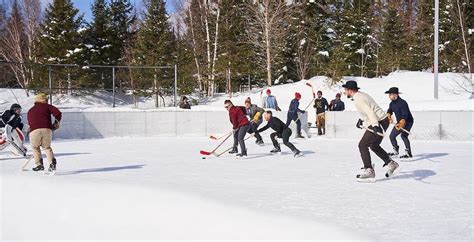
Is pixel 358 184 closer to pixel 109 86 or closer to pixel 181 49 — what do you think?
pixel 109 86

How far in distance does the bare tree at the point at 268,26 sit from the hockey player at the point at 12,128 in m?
19.1

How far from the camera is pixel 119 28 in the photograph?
35625mm

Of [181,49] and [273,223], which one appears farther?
[181,49]

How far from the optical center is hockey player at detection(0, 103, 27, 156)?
933cm

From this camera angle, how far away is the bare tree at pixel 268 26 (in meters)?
27.5

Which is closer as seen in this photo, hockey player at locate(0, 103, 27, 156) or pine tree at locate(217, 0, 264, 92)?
hockey player at locate(0, 103, 27, 156)

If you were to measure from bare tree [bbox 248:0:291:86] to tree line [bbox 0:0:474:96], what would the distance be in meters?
0.06

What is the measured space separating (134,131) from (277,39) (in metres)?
15.3

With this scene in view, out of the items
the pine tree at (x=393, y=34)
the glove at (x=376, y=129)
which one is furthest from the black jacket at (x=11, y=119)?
the pine tree at (x=393, y=34)

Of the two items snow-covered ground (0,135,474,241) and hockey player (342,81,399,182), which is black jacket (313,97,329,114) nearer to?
snow-covered ground (0,135,474,241)

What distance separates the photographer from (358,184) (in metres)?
6.53

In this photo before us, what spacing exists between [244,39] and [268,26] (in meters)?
3.08

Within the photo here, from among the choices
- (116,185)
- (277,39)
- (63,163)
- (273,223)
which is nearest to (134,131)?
(63,163)

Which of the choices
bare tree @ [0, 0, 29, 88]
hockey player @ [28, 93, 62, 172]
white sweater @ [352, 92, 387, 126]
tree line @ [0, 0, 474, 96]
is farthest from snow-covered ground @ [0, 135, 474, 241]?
bare tree @ [0, 0, 29, 88]
